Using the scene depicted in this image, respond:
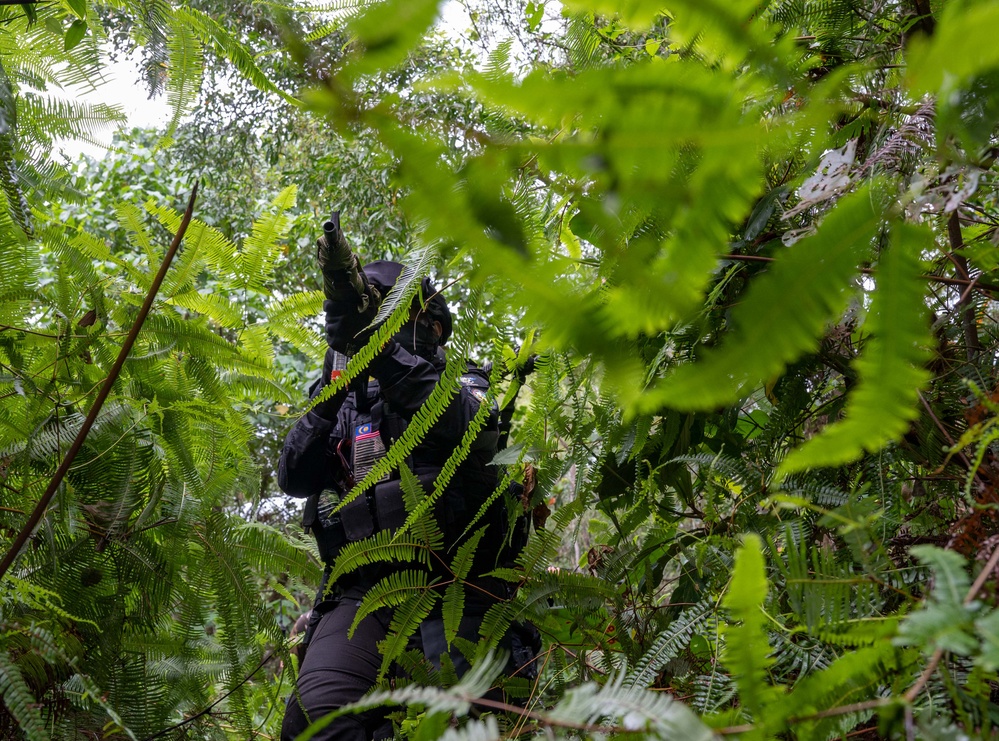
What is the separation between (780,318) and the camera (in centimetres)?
32

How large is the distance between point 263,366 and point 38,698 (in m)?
0.57

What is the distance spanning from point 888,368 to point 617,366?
0.41 ft

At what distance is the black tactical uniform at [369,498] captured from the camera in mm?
1909

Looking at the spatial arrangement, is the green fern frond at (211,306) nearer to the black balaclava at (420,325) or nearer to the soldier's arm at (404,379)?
the soldier's arm at (404,379)

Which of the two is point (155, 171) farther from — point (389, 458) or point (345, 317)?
Answer: point (389, 458)

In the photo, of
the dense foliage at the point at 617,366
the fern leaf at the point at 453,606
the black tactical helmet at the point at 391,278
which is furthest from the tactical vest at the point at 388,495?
the fern leaf at the point at 453,606

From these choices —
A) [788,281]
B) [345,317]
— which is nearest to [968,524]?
[788,281]

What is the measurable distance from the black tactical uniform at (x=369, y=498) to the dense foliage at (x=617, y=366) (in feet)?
1.82

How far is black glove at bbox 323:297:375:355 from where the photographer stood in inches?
62.9

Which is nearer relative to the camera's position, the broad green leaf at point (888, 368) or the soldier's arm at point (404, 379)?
the broad green leaf at point (888, 368)

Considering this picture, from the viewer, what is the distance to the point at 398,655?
1.08 m

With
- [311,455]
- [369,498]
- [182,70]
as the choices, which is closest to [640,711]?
Result: [182,70]

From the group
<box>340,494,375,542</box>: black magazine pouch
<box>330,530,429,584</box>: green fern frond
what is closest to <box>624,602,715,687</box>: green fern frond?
<box>330,530,429,584</box>: green fern frond

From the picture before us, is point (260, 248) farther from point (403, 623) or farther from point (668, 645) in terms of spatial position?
point (668, 645)
